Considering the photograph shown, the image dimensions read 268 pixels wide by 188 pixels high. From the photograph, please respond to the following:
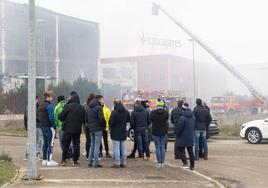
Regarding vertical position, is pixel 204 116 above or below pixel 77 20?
below

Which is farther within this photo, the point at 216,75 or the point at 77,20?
the point at 216,75

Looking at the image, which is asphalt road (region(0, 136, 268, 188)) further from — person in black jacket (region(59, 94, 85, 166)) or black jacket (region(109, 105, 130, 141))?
black jacket (region(109, 105, 130, 141))

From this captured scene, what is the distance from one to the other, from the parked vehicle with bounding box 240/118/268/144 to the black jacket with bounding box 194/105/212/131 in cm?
547

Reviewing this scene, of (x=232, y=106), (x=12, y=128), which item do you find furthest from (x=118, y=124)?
(x=232, y=106)

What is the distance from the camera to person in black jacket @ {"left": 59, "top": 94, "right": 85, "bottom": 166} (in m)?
11.9

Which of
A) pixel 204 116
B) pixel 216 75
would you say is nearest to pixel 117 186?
pixel 204 116

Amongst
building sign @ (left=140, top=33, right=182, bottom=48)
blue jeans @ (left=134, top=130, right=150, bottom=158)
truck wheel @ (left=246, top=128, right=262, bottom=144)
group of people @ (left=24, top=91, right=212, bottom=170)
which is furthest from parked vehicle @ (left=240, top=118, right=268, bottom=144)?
building sign @ (left=140, top=33, right=182, bottom=48)

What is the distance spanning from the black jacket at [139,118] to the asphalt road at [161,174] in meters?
0.91

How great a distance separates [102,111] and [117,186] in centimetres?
310

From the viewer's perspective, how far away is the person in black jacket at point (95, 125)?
1190 cm

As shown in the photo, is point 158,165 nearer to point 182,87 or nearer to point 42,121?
point 42,121

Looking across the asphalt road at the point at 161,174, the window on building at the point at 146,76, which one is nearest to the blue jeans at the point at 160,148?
the asphalt road at the point at 161,174

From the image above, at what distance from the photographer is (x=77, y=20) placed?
6359 cm

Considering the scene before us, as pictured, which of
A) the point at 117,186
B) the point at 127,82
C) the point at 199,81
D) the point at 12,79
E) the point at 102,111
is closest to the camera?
the point at 117,186
